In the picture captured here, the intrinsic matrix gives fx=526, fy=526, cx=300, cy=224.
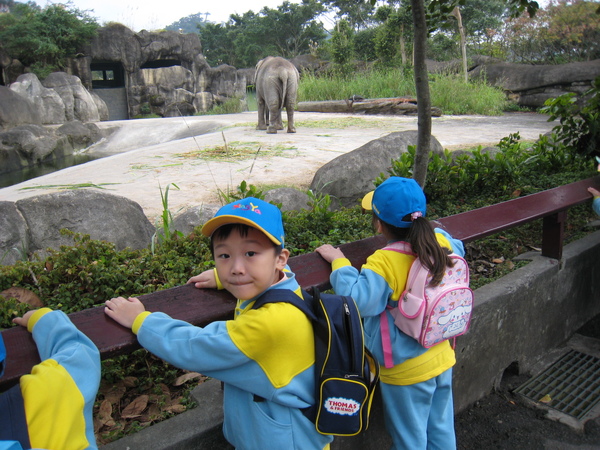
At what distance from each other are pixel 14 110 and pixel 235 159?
12275 millimetres

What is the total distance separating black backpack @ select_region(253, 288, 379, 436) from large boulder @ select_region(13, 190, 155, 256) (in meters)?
2.27

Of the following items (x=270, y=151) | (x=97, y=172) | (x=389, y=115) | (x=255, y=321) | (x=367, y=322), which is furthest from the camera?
(x=389, y=115)

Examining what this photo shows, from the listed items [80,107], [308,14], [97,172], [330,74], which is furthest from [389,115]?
[308,14]

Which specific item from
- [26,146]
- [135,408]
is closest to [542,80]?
[26,146]

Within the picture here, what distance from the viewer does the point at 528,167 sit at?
→ 526 centimetres

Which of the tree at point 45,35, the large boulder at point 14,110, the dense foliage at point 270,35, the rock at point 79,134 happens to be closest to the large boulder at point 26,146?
the rock at point 79,134

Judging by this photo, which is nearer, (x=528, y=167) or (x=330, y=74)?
(x=528, y=167)

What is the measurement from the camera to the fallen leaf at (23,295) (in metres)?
2.41

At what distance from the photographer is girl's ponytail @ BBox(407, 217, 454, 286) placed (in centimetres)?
183

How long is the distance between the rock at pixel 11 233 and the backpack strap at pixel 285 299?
2.31 meters

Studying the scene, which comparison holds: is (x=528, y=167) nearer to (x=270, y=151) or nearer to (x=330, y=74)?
(x=270, y=151)

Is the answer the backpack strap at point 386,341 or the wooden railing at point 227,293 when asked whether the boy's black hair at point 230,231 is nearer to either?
the wooden railing at point 227,293

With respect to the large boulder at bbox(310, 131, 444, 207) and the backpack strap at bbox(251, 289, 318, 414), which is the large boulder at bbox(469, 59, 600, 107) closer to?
the large boulder at bbox(310, 131, 444, 207)

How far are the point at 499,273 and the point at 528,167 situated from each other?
224cm
